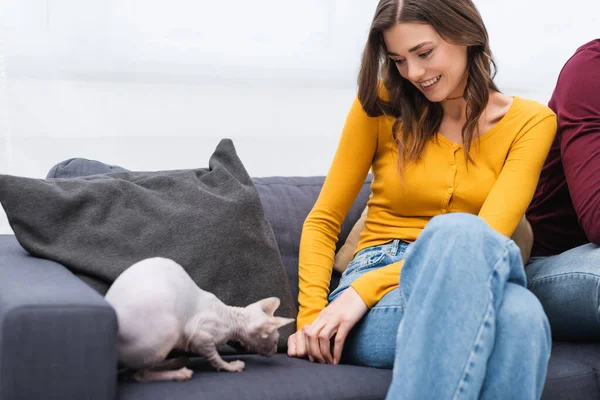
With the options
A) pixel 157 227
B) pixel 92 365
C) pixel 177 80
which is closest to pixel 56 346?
pixel 92 365

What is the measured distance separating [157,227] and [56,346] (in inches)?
21.2

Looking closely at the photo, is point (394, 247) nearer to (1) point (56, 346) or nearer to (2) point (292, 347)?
(2) point (292, 347)

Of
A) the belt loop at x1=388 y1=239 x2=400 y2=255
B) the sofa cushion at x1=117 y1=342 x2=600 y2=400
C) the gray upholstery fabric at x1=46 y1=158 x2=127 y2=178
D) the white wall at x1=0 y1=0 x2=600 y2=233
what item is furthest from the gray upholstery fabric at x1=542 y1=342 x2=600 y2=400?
the white wall at x1=0 y1=0 x2=600 y2=233

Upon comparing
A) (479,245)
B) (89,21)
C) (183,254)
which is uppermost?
(89,21)

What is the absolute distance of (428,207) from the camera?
5.83 feet

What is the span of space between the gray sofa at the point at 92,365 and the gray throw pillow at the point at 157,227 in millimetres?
85

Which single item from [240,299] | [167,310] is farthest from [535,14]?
[167,310]

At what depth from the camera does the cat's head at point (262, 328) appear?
1479 millimetres

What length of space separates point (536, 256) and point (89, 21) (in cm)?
152

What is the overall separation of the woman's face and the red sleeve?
0.97 feet

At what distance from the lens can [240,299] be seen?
5.65ft

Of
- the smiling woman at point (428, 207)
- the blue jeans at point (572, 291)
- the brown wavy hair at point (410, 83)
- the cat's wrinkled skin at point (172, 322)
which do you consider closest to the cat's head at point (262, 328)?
the cat's wrinkled skin at point (172, 322)

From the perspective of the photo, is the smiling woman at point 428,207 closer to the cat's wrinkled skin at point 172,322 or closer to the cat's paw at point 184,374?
the cat's wrinkled skin at point 172,322

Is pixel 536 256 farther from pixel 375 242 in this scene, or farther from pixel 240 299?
pixel 240 299
